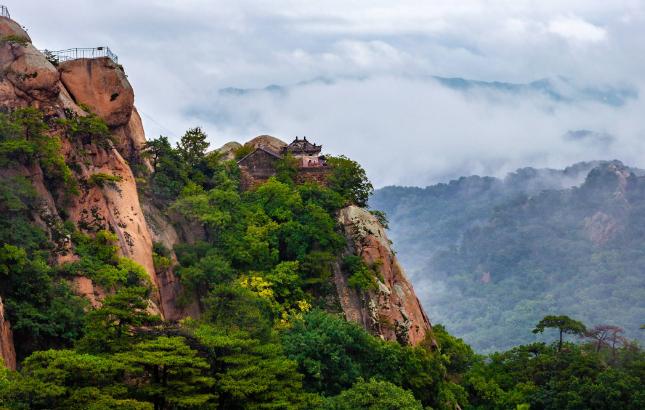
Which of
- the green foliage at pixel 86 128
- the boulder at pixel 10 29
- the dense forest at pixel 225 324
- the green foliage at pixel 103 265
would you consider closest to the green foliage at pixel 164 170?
the dense forest at pixel 225 324

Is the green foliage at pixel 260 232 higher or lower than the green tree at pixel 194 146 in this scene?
lower

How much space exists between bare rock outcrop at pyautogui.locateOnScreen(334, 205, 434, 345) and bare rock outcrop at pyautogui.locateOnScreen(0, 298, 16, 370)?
1900cm

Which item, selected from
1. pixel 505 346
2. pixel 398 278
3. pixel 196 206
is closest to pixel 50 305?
pixel 196 206

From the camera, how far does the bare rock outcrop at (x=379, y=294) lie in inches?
1864

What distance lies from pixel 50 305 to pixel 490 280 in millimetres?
154073

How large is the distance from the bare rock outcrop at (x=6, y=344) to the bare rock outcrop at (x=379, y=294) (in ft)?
62.3

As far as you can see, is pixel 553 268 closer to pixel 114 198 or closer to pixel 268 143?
pixel 268 143

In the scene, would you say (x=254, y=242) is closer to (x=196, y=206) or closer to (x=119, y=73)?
(x=196, y=206)

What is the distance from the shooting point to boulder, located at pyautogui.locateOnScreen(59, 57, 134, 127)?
44875mm

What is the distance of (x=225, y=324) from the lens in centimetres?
3703

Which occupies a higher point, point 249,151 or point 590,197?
point 590,197

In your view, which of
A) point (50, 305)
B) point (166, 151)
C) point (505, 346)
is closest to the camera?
point (50, 305)

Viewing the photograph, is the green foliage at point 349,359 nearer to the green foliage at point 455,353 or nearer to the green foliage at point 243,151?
the green foliage at point 455,353

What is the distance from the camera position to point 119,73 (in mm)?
45594
